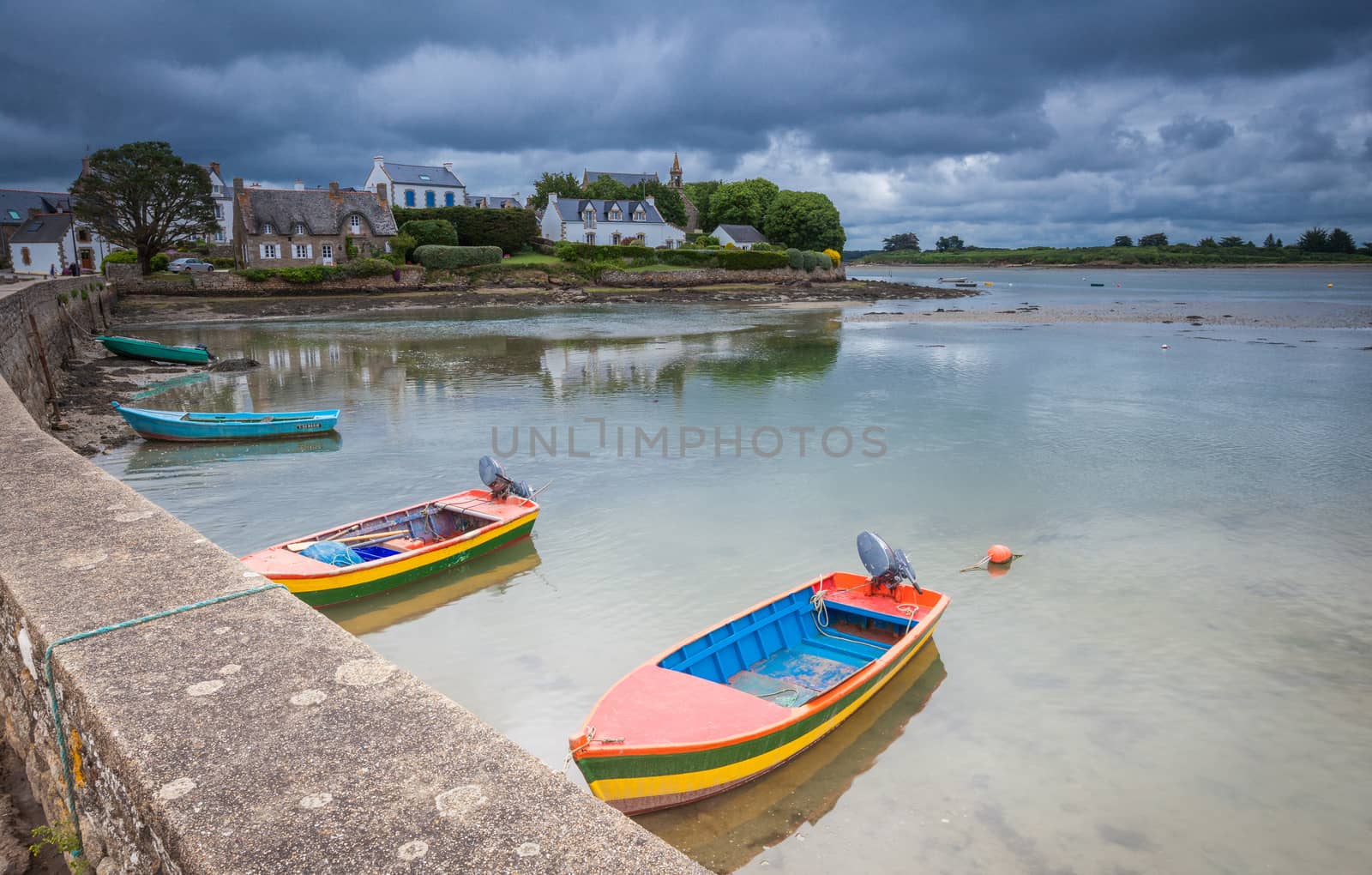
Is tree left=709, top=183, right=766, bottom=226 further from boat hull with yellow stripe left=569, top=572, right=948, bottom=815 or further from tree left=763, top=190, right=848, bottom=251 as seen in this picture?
boat hull with yellow stripe left=569, top=572, right=948, bottom=815

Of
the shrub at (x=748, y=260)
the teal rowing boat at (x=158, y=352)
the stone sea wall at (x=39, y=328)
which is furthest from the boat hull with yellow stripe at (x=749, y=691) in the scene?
the shrub at (x=748, y=260)

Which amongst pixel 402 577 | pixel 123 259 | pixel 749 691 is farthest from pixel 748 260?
pixel 749 691

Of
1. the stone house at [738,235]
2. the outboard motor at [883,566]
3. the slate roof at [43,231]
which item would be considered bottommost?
the outboard motor at [883,566]

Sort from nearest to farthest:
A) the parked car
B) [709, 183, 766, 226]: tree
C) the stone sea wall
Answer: the stone sea wall < the parked car < [709, 183, 766, 226]: tree

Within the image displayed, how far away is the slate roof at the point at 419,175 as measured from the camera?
8594cm

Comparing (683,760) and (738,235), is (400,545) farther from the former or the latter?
(738,235)

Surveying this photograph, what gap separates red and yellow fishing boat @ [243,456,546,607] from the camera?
10.9 m

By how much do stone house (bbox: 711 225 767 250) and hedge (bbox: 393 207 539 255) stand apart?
88.3 ft

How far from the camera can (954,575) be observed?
1299 centimetres

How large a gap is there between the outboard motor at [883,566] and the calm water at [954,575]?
1087 millimetres

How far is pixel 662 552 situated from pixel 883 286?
75.9 m

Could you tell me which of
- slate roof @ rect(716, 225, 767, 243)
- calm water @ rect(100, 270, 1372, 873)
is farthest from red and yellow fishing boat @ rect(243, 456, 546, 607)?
slate roof @ rect(716, 225, 767, 243)

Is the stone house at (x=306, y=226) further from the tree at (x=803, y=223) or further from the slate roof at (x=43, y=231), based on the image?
the tree at (x=803, y=223)

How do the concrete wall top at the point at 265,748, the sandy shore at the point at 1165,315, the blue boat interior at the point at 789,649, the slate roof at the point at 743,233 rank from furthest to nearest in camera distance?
1. the slate roof at the point at 743,233
2. the sandy shore at the point at 1165,315
3. the blue boat interior at the point at 789,649
4. the concrete wall top at the point at 265,748
